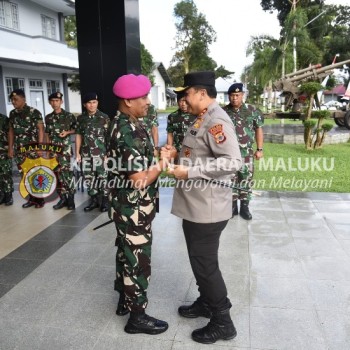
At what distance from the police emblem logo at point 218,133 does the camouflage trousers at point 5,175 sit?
406cm

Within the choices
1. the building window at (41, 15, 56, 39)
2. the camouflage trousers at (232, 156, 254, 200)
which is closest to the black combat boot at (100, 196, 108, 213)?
the camouflage trousers at (232, 156, 254, 200)

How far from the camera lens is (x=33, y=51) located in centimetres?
1452

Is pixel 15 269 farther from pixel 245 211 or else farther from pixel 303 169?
pixel 303 169

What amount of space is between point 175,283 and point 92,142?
2.35 m

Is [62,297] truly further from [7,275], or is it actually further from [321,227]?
[321,227]

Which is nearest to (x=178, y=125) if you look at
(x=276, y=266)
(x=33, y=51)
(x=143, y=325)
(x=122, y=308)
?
(x=276, y=266)

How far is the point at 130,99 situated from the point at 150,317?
138 centimetres

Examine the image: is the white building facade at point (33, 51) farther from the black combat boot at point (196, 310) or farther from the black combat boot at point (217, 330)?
the black combat boot at point (217, 330)

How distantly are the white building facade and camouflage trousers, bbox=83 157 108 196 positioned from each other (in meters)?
9.95

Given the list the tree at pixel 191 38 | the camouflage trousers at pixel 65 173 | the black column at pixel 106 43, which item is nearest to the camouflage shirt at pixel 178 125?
the black column at pixel 106 43

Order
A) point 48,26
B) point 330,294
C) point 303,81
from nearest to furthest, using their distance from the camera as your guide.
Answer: point 330,294
point 303,81
point 48,26

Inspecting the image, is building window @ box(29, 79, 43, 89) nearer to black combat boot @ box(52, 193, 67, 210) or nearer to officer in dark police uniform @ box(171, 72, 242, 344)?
black combat boot @ box(52, 193, 67, 210)

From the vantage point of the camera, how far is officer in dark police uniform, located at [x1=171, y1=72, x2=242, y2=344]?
1963mm

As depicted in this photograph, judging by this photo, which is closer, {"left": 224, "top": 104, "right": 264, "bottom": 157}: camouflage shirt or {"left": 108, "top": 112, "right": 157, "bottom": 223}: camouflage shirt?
{"left": 108, "top": 112, "right": 157, "bottom": 223}: camouflage shirt
